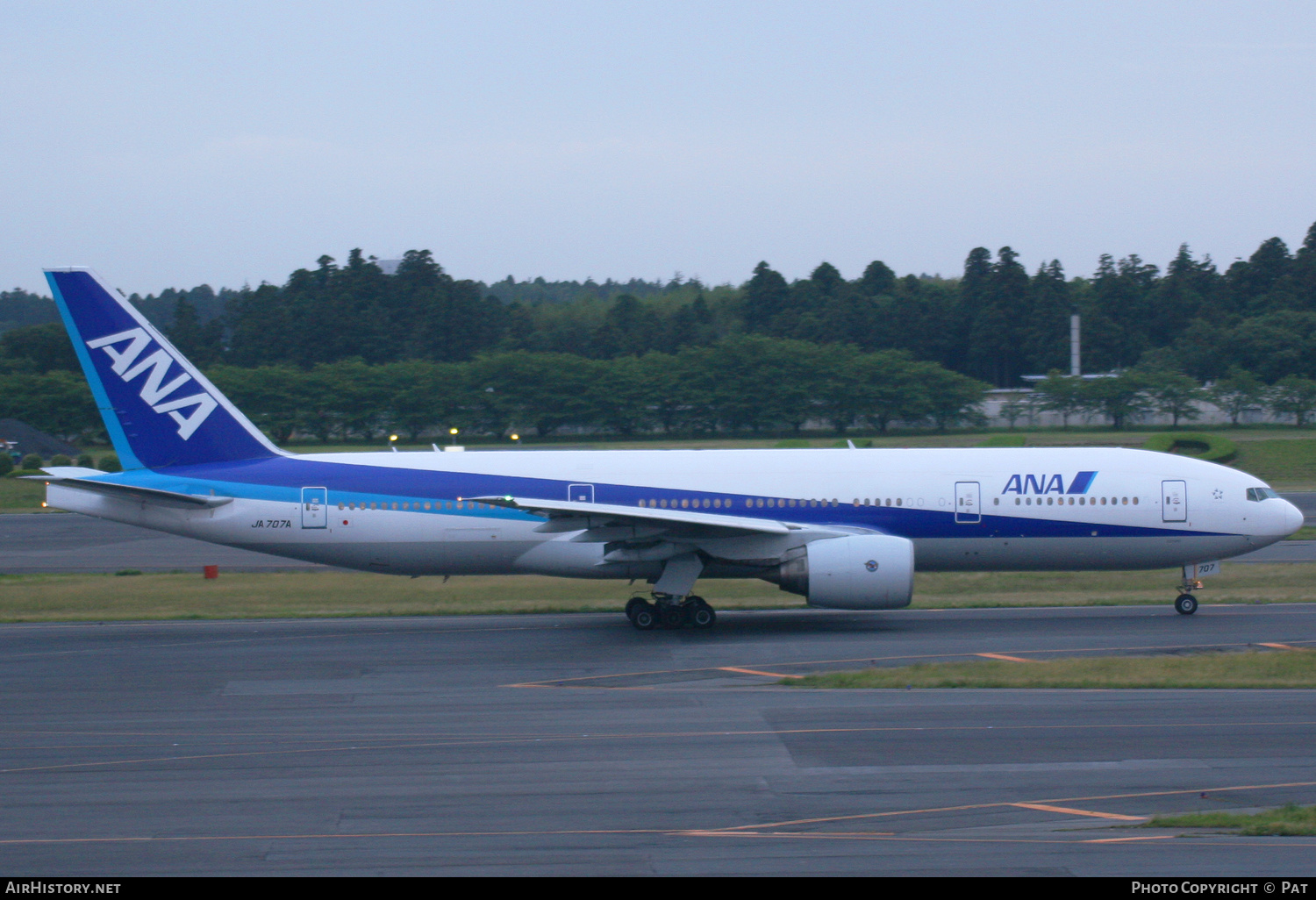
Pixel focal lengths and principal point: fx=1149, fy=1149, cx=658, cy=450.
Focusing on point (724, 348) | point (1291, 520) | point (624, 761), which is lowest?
point (624, 761)

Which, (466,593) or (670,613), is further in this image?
(466,593)

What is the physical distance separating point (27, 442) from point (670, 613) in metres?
67.9

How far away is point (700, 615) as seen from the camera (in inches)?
923

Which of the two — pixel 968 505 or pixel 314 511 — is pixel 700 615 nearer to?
pixel 968 505

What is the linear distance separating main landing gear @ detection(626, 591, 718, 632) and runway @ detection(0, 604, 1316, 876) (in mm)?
1228

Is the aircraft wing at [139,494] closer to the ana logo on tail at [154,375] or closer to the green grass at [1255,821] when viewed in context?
the ana logo on tail at [154,375]

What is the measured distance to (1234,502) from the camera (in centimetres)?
2417

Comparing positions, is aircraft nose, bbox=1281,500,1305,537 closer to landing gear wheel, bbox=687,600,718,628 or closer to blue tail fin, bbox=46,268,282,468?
landing gear wheel, bbox=687,600,718,628

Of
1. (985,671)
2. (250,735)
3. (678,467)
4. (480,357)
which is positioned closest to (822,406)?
(480,357)

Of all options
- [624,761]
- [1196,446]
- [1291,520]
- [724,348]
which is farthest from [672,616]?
[724,348]

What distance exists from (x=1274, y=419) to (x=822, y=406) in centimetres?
3109

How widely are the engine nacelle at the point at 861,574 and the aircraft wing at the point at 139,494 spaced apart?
12454 millimetres

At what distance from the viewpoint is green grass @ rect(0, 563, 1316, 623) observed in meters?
26.5
